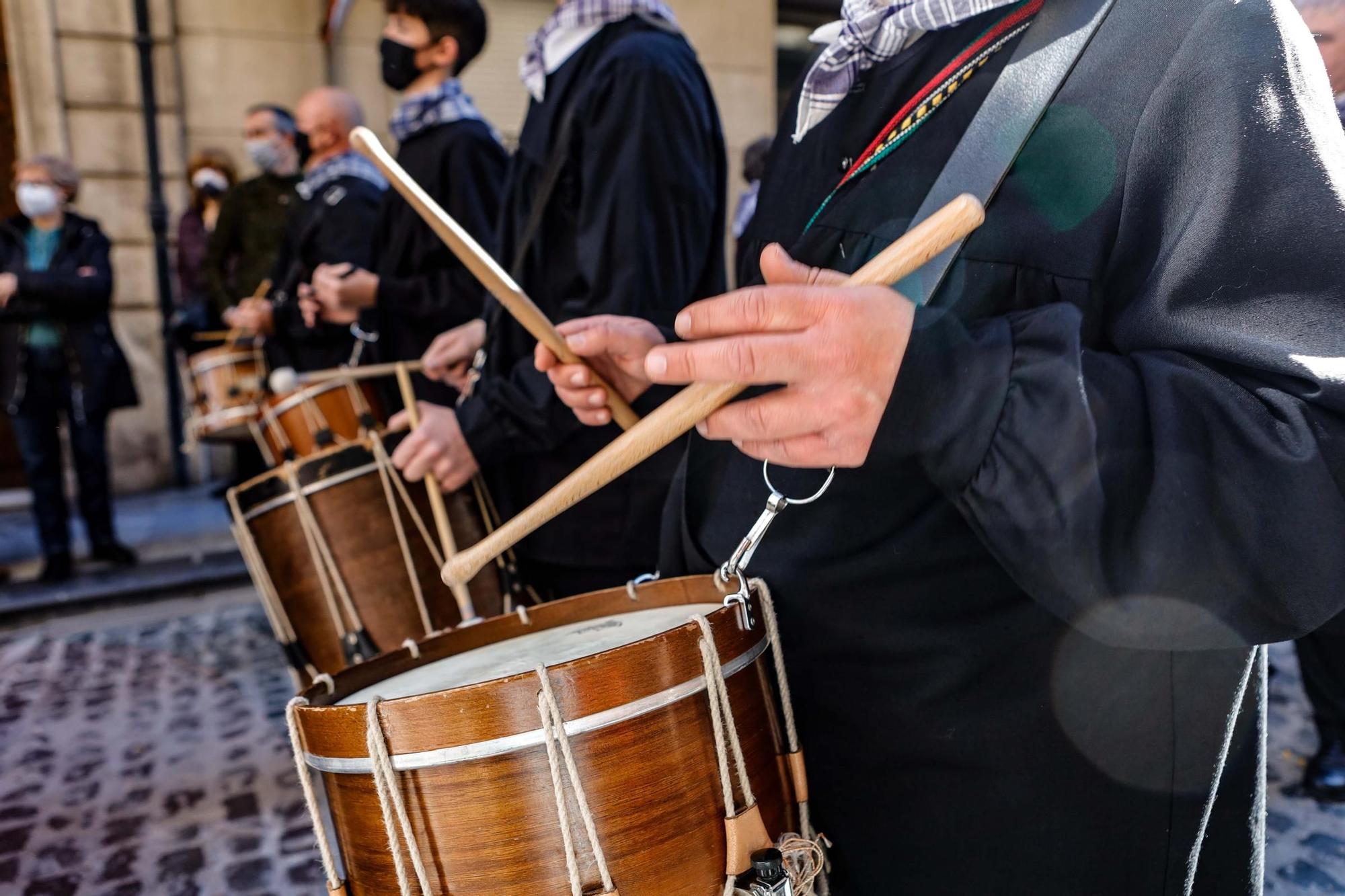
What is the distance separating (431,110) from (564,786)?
2777 millimetres

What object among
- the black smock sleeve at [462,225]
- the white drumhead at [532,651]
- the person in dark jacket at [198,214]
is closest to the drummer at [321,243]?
the black smock sleeve at [462,225]

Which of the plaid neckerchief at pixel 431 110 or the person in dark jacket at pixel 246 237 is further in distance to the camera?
Result: the person in dark jacket at pixel 246 237

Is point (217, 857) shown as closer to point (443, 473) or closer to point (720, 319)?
point (443, 473)

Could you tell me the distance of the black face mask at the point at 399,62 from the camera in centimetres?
314

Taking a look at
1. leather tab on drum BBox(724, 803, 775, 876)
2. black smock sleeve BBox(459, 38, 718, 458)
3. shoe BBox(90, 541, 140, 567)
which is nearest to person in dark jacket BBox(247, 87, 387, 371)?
black smock sleeve BBox(459, 38, 718, 458)

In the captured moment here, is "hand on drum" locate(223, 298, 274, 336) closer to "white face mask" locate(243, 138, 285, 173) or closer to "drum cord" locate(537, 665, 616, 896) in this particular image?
"white face mask" locate(243, 138, 285, 173)

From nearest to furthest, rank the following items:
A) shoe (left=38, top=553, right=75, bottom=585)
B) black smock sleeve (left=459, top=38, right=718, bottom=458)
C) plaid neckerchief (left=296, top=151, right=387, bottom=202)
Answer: black smock sleeve (left=459, top=38, right=718, bottom=458) < plaid neckerchief (left=296, top=151, right=387, bottom=202) < shoe (left=38, top=553, right=75, bottom=585)

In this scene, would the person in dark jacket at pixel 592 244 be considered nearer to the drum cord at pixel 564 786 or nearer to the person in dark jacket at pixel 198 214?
the drum cord at pixel 564 786

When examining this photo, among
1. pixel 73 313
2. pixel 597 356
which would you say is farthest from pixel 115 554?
pixel 597 356

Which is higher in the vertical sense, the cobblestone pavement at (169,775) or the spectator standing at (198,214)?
the spectator standing at (198,214)

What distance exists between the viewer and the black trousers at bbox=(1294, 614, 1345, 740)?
2.82m

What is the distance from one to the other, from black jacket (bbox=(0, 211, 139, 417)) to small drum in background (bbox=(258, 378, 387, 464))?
143 inches

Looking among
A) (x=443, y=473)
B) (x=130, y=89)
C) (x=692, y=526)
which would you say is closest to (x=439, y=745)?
(x=692, y=526)

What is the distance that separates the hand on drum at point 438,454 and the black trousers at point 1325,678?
8.12ft
